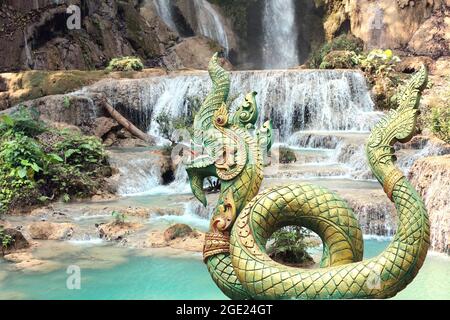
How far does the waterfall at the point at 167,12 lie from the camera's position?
Answer: 929 inches

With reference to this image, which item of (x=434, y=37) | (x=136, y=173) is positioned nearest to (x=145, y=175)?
(x=136, y=173)

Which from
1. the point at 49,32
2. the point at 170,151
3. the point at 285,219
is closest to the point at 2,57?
the point at 49,32

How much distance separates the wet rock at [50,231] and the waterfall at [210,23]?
17.2 meters

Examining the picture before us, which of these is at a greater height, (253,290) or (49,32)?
(49,32)

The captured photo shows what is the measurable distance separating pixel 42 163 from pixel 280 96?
749 centimetres

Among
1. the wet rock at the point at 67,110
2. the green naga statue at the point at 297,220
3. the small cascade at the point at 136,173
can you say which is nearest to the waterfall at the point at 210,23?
the wet rock at the point at 67,110

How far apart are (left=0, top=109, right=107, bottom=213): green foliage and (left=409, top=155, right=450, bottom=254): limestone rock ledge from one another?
574cm

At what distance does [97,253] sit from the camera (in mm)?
6902

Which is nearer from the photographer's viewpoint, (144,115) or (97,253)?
(97,253)

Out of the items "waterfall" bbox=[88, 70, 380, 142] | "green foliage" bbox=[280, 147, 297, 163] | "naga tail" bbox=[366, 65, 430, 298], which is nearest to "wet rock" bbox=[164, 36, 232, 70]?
"waterfall" bbox=[88, 70, 380, 142]

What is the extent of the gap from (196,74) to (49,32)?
634 centimetres

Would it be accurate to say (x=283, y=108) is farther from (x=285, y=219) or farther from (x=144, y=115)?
(x=285, y=219)

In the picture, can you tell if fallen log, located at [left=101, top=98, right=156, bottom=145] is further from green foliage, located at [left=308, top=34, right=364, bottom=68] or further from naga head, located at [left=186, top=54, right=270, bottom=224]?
naga head, located at [left=186, top=54, right=270, bottom=224]

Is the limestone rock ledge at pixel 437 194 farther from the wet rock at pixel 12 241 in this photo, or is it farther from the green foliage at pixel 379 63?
the green foliage at pixel 379 63
